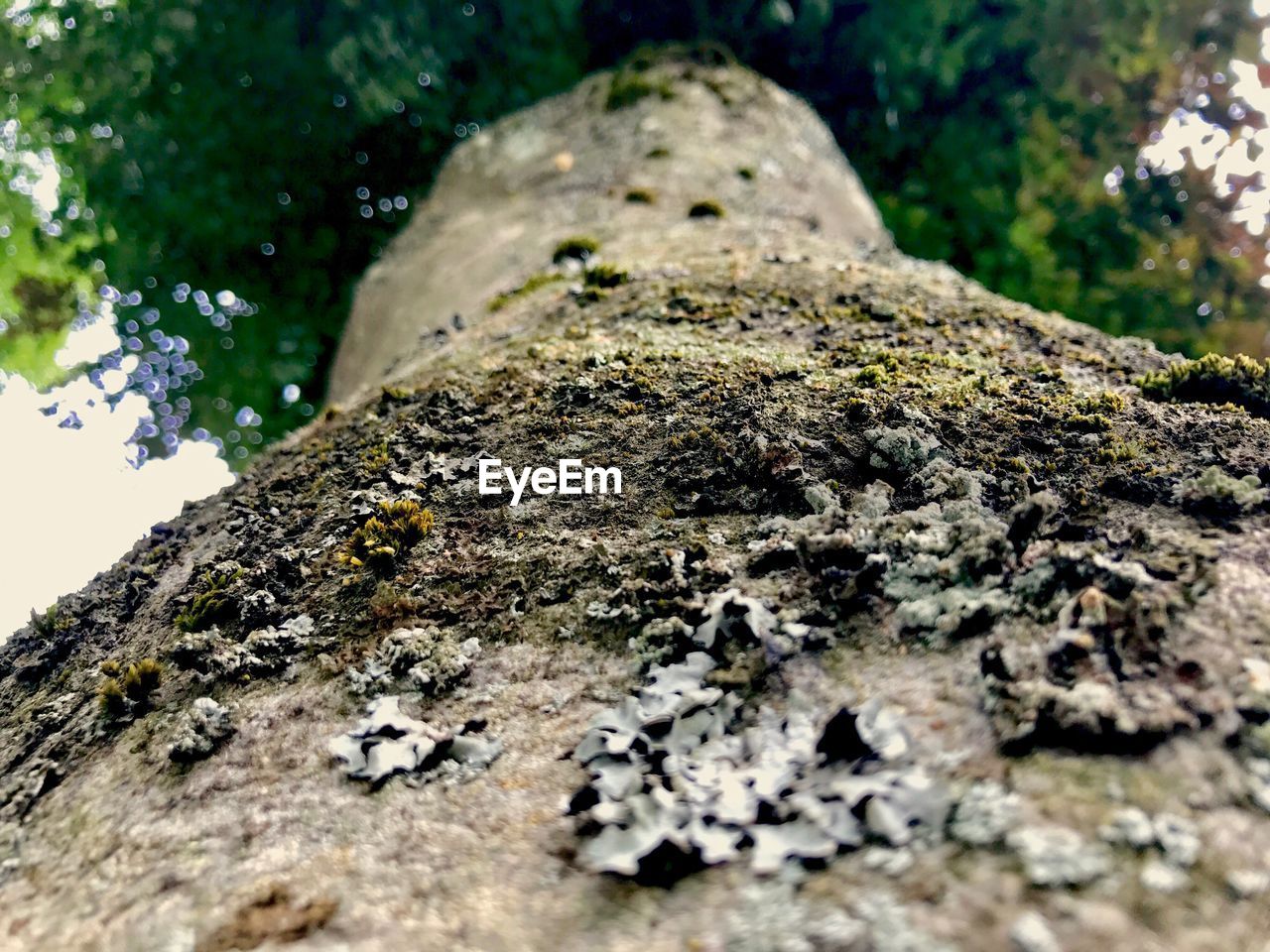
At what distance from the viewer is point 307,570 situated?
7.44ft

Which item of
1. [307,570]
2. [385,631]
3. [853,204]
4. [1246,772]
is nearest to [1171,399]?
[1246,772]

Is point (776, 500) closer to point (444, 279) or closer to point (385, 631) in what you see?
point (385, 631)

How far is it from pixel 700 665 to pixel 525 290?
268cm

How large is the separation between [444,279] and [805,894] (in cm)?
454

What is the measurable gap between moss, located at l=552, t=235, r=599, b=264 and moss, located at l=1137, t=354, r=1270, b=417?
2622 millimetres

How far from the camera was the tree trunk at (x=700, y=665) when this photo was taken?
47.0 inches

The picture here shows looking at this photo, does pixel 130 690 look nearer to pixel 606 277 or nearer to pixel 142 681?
pixel 142 681

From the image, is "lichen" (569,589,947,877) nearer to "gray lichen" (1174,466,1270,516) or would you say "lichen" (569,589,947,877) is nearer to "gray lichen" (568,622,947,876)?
"gray lichen" (568,622,947,876)

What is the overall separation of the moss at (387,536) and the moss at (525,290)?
1.74 meters

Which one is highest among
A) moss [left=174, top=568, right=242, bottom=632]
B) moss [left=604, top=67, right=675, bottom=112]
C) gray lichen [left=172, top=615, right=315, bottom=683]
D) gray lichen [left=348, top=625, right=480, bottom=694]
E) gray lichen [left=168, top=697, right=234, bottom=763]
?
moss [left=604, top=67, right=675, bottom=112]

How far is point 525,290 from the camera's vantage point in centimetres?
398

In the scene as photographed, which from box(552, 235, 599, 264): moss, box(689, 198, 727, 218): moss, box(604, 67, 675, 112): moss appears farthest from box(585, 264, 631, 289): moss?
box(604, 67, 675, 112): moss

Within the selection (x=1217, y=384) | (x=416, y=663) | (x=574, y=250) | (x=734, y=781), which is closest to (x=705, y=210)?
(x=574, y=250)

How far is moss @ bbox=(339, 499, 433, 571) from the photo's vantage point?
88.0 inches
